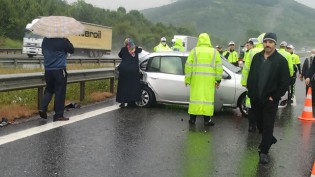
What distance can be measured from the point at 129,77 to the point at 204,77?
8.11ft

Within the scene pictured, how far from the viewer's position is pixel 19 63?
82.3ft

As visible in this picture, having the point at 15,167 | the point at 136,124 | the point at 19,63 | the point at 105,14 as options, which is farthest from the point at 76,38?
the point at 105,14

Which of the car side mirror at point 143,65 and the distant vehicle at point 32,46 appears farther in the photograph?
the distant vehicle at point 32,46

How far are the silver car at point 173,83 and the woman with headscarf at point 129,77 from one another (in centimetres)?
35

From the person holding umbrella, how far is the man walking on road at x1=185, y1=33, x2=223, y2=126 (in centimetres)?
240

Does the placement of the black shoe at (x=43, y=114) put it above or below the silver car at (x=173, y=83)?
below

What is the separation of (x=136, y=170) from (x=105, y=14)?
103897 millimetres

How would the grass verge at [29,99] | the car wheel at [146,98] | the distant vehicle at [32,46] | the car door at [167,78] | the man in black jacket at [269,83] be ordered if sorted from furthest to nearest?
the distant vehicle at [32,46], the car wheel at [146,98], the car door at [167,78], the grass verge at [29,99], the man in black jacket at [269,83]

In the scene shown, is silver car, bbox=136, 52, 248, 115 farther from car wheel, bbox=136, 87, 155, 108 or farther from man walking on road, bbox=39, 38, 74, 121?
man walking on road, bbox=39, 38, 74, 121

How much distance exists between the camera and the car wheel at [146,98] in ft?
34.1

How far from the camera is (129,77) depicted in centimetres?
1017

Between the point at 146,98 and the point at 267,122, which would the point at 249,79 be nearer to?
the point at 267,122

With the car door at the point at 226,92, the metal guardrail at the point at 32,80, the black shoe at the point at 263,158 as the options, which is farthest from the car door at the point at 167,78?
the black shoe at the point at 263,158

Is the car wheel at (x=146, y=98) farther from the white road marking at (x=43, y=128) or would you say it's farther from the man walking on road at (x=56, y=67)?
the man walking on road at (x=56, y=67)
